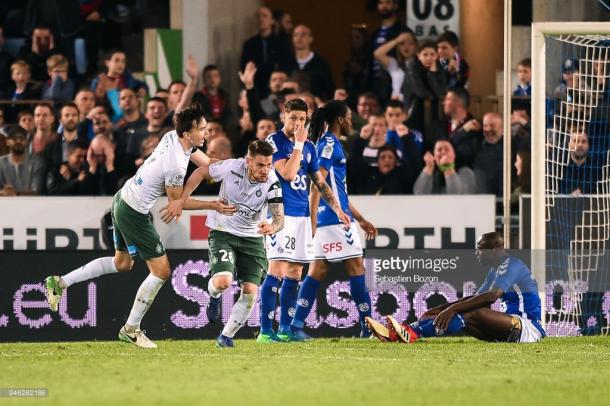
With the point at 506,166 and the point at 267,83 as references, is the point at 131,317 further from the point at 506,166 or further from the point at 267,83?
the point at 267,83

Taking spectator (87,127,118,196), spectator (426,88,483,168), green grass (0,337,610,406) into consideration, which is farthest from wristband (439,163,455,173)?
green grass (0,337,610,406)

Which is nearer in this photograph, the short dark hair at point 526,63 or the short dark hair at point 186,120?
the short dark hair at point 186,120

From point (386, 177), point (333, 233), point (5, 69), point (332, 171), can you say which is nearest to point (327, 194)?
point (332, 171)

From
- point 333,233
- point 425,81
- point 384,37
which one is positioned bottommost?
point 333,233

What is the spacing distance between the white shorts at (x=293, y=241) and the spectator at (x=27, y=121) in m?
5.52

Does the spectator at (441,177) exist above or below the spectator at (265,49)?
below

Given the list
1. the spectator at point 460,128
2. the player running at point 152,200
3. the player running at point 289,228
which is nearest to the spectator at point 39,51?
the spectator at point 460,128

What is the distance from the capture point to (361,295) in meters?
14.0

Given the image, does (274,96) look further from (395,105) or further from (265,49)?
(395,105)

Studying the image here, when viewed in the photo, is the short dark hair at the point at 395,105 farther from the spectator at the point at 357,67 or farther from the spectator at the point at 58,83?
the spectator at the point at 58,83

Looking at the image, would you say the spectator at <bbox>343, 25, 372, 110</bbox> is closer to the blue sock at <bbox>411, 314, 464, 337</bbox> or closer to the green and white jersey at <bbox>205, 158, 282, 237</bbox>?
the blue sock at <bbox>411, 314, 464, 337</bbox>

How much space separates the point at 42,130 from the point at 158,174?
6.00 metres

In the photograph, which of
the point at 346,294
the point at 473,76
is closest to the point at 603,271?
the point at 346,294

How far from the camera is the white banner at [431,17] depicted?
783 inches
